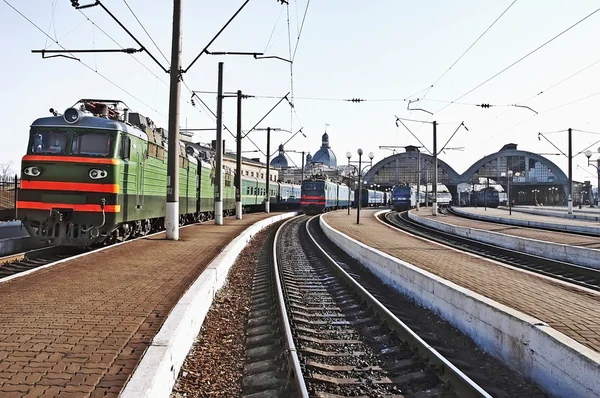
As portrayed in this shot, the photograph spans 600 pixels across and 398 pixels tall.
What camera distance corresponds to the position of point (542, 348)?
17.5ft

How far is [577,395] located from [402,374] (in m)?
1.69

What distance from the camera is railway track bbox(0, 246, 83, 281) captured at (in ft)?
35.5

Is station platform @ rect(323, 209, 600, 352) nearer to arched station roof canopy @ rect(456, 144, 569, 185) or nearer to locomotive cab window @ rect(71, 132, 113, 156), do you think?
locomotive cab window @ rect(71, 132, 113, 156)

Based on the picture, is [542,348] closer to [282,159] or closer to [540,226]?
[540,226]

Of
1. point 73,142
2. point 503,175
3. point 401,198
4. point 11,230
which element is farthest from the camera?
point 503,175

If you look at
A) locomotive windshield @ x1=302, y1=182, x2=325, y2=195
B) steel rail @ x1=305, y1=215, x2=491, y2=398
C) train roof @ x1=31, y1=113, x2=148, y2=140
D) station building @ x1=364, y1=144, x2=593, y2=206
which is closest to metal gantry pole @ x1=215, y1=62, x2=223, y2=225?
train roof @ x1=31, y1=113, x2=148, y2=140

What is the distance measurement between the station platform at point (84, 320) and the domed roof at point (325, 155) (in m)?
134

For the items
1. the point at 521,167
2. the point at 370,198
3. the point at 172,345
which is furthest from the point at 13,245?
the point at 521,167

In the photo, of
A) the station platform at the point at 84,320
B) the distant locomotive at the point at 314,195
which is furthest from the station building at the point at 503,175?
the station platform at the point at 84,320

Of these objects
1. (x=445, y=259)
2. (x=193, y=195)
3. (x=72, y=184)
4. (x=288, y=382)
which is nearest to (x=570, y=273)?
(x=445, y=259)

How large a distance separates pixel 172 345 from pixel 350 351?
7.78 feet

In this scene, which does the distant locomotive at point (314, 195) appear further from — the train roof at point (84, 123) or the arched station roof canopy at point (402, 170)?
the arched station roof canopy at point (402, 170)

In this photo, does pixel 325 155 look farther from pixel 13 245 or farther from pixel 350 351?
pixel 350 351

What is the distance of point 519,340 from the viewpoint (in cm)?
581
